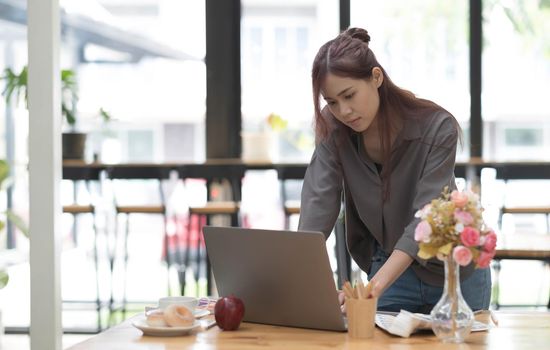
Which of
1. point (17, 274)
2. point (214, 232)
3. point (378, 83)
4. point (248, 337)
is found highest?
point (378, 83)

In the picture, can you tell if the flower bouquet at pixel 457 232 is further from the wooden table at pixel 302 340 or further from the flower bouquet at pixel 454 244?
the wooden table at pixel 302 340

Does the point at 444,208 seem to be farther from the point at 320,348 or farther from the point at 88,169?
the point at 88,169

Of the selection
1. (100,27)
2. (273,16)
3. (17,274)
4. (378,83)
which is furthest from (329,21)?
(378,83)

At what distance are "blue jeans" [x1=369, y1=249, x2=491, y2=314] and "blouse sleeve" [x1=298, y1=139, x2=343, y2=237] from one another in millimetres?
242

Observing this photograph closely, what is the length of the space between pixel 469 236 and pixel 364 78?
0.63 m

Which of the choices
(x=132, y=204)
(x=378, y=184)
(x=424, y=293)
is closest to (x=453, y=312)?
(x=424, y=293)

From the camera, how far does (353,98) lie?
2.25 m

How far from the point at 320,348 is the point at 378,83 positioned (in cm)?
80

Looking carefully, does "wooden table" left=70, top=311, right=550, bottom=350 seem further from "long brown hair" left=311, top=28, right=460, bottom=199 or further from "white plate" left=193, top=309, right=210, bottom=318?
"long brown hair" left=311, top=28, right=460, bottom=199

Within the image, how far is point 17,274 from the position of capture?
22.2 feet

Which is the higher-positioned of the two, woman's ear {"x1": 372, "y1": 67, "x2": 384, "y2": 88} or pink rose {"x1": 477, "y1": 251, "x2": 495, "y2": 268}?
woman's ear {"x1": 372, "y1": 67, "x2": 384, "y2": 88}

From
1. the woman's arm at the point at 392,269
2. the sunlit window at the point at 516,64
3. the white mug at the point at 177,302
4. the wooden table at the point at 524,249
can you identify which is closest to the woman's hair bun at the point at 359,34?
the woman's arm at the point at 392,269

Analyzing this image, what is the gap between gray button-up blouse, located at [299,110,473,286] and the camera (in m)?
2.26

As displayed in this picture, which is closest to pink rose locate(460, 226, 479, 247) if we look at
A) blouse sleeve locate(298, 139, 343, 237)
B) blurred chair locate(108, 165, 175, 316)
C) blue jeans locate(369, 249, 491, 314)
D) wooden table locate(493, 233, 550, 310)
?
blue jeans locate(369, 249, 491, 314)
